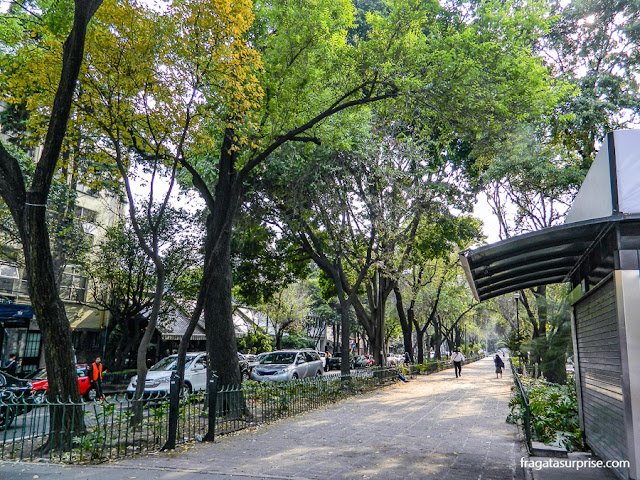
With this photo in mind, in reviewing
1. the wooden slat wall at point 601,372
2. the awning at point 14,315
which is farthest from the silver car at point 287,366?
the wooden slat wall at point 601,372

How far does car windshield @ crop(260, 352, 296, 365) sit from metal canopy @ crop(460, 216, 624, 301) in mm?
13025

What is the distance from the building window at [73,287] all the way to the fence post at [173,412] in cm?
2163

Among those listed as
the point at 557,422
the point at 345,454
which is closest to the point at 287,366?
the point at 345,454

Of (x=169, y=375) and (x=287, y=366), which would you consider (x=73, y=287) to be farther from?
(x=287, y=366)

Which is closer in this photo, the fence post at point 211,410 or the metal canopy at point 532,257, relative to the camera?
the metal canopy at point 532,257

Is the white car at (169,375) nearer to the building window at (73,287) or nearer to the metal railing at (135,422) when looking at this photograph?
the metal railing at (135,422)

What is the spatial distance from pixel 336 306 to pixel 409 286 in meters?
21.4

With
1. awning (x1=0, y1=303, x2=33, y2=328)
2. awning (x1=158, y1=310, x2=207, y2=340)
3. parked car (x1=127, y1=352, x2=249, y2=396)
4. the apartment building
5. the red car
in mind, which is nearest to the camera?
the red car

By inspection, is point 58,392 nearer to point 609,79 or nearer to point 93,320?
point 609,79

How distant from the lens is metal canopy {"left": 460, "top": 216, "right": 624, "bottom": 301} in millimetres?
5730

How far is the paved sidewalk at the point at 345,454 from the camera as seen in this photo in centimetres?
646

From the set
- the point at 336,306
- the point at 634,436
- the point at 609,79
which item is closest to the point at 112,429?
the point at 634,436

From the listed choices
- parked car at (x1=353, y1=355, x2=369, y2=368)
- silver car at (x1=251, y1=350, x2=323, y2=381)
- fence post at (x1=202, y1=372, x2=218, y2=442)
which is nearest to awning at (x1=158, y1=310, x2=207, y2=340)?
silver car at (x1=251, y1=350, x2=323, y2=381)
